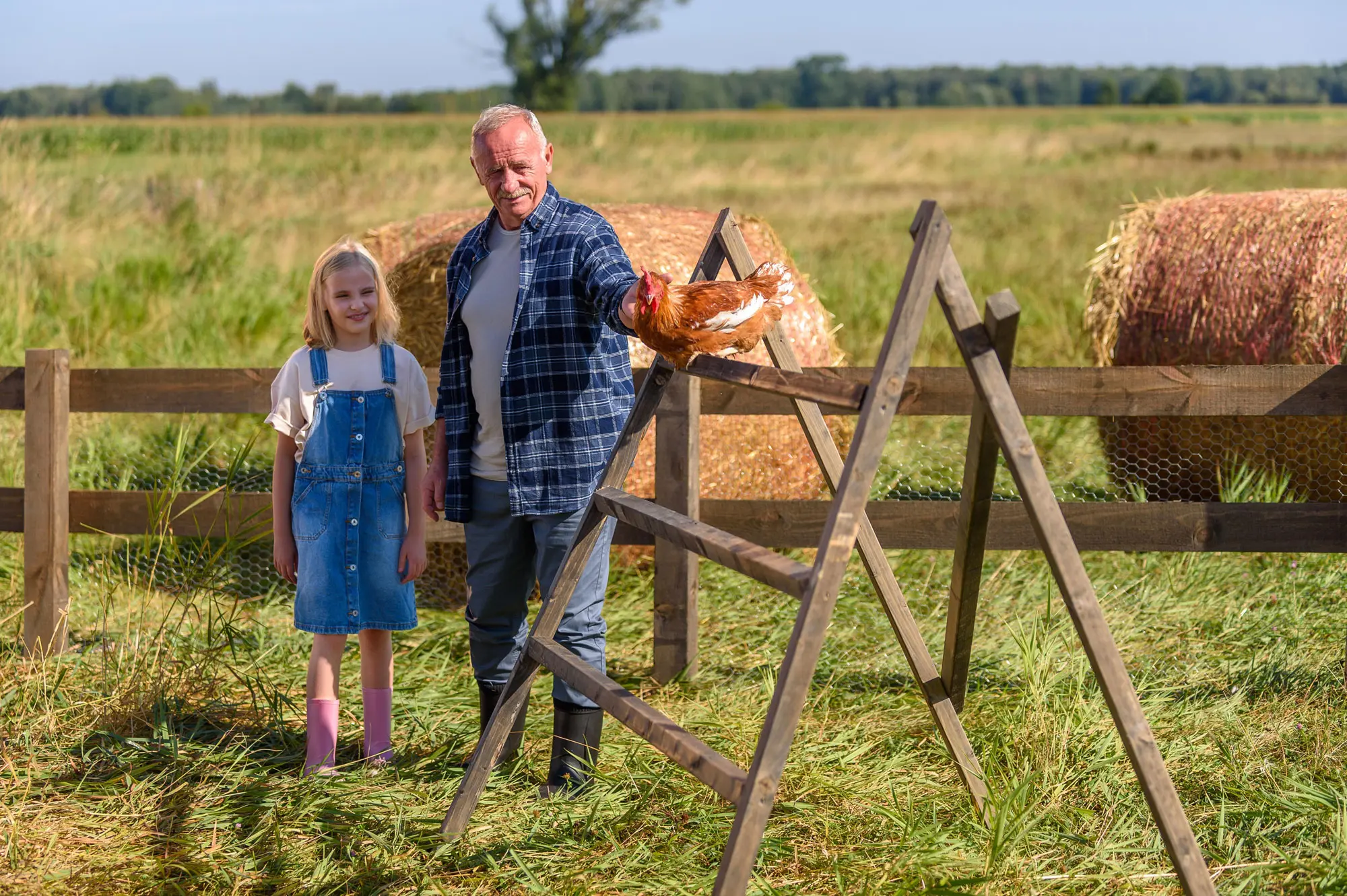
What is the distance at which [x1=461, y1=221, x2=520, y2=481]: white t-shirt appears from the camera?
3.09 meters

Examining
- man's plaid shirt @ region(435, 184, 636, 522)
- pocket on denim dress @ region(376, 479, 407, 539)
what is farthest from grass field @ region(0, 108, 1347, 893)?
man's plaid shirt @ region(435, 184, 636, 522)

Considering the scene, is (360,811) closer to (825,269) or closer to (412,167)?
(825,269)

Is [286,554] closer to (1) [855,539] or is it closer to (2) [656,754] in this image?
(2) [656,754]

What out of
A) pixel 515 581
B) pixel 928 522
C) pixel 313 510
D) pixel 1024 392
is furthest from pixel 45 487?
pixel 1024 392

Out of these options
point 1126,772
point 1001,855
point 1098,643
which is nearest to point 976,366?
point 1098,643

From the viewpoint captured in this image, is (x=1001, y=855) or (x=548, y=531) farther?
(x=548, y=531)

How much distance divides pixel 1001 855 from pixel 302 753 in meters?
1.93

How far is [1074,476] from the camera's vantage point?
6062 millimetres

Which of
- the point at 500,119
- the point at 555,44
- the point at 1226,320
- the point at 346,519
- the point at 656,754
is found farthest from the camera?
the point at 555,44

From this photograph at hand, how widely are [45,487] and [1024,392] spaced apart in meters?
3.42

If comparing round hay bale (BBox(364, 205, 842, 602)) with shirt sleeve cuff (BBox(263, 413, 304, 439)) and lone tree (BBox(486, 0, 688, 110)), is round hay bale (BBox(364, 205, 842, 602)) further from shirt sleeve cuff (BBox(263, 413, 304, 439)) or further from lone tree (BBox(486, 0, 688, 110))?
lone tree (BBox(486, 0, 688, 110))

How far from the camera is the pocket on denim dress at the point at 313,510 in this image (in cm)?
321

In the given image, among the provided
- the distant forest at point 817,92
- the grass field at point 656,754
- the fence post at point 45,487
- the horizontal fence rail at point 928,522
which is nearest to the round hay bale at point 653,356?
the grass field at point 656,754

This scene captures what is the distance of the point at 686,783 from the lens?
321 cm
